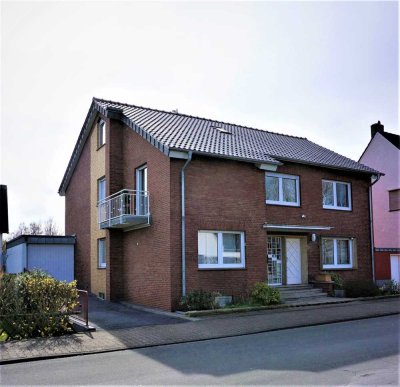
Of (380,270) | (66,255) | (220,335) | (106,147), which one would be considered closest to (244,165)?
(106,147)

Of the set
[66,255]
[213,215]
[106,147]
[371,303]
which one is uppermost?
[106,147]

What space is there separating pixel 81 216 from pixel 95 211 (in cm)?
238

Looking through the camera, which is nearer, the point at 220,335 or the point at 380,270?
the point at 220,335

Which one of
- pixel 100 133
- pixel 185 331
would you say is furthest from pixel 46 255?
pixel 185 331

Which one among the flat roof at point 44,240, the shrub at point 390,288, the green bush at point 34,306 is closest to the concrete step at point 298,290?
the shrub at point 390,288

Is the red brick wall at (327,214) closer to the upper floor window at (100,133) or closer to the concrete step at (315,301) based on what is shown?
the concrete step at (315,301)

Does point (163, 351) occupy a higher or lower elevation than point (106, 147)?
lower

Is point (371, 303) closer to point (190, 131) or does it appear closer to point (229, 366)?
point (190, 131)

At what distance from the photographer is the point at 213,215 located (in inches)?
645

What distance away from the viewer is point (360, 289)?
1877 cm

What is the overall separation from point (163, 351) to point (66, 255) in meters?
14.4

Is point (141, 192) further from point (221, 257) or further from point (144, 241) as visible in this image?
point (221, 257)

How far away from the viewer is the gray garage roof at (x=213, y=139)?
1667 cm

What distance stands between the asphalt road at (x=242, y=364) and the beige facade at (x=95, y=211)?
10483 millimetres
